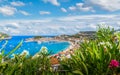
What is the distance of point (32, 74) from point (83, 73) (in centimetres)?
98

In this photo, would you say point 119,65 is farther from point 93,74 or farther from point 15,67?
point 15,67

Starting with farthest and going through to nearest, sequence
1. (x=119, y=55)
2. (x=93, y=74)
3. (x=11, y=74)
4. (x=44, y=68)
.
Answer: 1. (x=44, y=68)
2. (x=119, y=55)
3. (x=93, y=74)
4. (x=11, y=74)

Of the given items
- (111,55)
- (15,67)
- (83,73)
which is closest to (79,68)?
(83,73)

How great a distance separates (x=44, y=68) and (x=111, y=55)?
155 cm

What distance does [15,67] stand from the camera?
6699mm

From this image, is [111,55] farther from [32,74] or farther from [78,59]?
[32,74]

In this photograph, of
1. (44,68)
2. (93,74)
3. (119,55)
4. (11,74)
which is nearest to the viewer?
(11,74)

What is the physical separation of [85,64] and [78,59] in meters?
0.23

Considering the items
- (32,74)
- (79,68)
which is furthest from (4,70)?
(79,68)

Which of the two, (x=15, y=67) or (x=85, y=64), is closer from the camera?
(x=15, y=67)

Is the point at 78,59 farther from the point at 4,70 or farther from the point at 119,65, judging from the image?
the point at 4,70

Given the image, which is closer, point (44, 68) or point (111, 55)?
point (111, 55)

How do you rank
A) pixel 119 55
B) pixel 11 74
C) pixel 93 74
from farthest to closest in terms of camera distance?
pixel 119 55, pixel 93 74, pixel 11 74

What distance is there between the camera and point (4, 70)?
6.64 m
